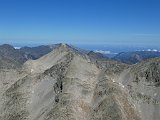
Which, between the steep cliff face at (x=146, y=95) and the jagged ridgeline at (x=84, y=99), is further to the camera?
the steep cliff face at (x=146, y=95)

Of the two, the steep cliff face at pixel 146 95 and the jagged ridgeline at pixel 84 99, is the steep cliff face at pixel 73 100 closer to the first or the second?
the jagged ridgeline at pixel 84 99

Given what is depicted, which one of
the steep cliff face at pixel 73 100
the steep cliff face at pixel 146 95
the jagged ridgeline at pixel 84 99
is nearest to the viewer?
the steep cliff face at pixel 73 100

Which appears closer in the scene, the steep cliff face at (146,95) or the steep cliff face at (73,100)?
the steep cliff face at (73,100)

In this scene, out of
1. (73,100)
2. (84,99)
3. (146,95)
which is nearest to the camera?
(73,100)

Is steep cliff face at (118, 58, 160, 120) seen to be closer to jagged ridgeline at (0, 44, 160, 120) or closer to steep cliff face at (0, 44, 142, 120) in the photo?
jagged ridgeline at (0, 44, 160, 120)

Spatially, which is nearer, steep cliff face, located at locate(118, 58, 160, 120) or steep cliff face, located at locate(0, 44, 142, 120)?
steep cliff face, located at locate(0, 44, 142, 120)

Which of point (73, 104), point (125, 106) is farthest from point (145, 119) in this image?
point (73, 104)

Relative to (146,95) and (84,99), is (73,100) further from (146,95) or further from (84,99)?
(146,95)

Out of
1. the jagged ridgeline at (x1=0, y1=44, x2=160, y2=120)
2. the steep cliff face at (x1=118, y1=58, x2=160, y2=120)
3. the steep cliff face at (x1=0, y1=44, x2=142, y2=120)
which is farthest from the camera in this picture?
the steep cliff face at (x1=118, y1=58, x2=160, y2=120)

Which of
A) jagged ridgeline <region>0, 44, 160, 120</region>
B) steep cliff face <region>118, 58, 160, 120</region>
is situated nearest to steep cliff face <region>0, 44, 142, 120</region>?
jagged ridgeline <region>0, 44, 160, 120</region>

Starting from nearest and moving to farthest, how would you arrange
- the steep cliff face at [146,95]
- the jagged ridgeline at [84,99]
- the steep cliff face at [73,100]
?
the steep cliff face at [73,100]
the jagged ridgeline at [84,99]
the steep cliff face at [146,95]

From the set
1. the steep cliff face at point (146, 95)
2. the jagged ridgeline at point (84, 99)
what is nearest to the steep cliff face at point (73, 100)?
the jagged ridgeline at point (84, 99)

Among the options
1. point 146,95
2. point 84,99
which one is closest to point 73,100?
point 84,99
